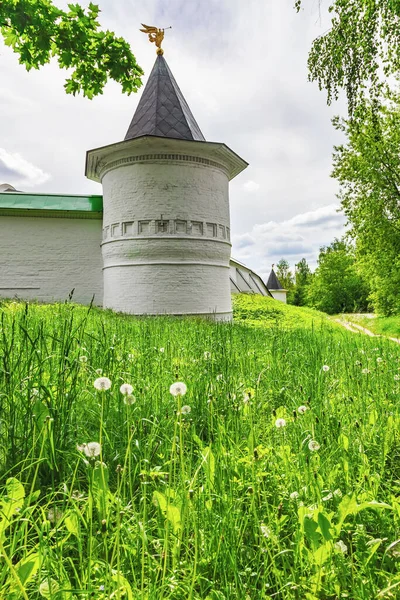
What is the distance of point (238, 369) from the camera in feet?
9.85

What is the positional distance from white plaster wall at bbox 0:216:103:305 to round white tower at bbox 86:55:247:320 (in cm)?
244

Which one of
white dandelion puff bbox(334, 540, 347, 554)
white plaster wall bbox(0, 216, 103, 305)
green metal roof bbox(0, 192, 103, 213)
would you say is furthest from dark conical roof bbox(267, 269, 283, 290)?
white dandelion puff bbox(334, 540, 347, 554)

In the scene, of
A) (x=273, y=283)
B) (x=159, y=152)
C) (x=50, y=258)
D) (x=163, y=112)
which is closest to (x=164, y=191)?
(x=159, y=152)

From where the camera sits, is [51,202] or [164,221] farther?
[51,202]

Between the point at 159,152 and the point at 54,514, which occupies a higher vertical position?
the point at 159,152

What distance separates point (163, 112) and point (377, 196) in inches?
425

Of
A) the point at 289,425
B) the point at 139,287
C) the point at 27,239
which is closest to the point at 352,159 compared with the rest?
the point at 139,287

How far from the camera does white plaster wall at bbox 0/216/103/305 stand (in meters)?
13.2

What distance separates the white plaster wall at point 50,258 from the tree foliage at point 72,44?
8895mm

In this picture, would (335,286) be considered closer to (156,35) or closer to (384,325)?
(384,325)

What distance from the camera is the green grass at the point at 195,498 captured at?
892 mm

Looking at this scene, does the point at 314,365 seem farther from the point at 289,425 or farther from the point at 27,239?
the point at 27,239

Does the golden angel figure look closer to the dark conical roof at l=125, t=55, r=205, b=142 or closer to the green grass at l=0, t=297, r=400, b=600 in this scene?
the dark conical roof at l=125, t=55, r=205, b=142

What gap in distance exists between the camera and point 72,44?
14.7 feet
